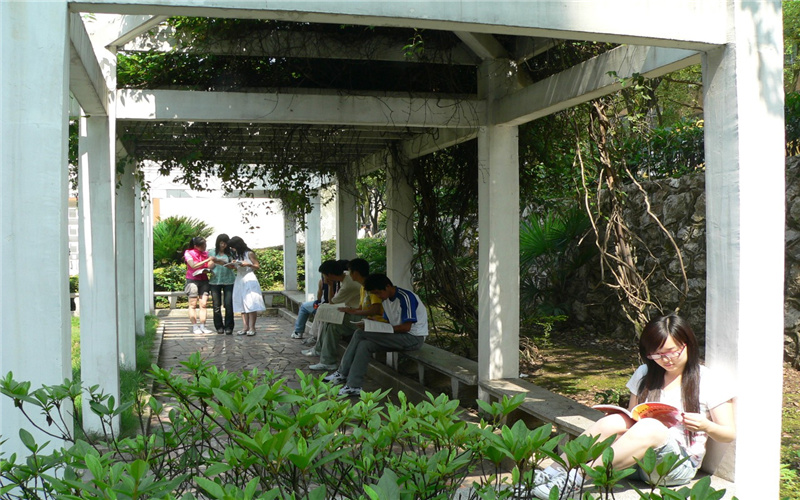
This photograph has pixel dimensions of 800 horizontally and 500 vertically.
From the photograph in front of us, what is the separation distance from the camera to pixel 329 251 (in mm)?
20531

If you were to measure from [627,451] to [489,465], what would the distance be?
1888mm

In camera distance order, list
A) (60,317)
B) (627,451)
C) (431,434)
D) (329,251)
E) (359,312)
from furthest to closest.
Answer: (329,251)
(359,312)
(627,451)
(60,317)
(431,434)

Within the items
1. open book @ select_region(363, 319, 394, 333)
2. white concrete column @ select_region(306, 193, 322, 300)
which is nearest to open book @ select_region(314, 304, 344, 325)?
open book @ select_region(363, 319, 394, 333)

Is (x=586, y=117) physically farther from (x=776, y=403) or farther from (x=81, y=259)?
(x=81, y=259)

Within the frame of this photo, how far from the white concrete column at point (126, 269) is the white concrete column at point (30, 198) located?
15.3 ft

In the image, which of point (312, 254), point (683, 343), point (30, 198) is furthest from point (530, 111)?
point (312, 254)

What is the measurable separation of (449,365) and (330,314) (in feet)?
6.51

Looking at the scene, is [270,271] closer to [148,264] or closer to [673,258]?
[148,264]

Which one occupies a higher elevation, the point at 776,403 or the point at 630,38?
the point at 630,38

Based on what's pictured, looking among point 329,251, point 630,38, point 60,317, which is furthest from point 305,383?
point 329,251

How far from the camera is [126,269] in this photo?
821 centimetres

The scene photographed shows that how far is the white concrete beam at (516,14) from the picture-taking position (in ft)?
10.8

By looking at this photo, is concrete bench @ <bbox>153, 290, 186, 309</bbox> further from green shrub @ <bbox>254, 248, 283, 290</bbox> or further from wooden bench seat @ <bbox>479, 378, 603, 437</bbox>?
wooden bench seat @ <bbox>479, 378, 603, 437</bbox>

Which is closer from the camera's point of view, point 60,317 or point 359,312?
point 60,317
